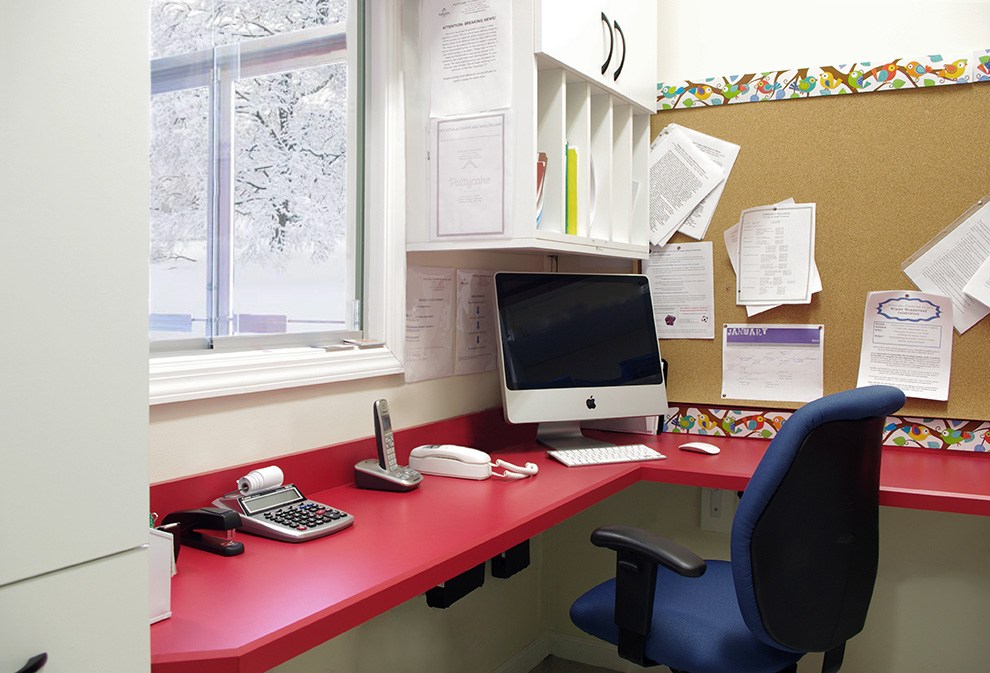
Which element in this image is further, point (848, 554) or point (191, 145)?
point (191, 145)

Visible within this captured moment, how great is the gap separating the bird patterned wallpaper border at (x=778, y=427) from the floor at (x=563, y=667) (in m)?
0.87

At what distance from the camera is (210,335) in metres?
1.62

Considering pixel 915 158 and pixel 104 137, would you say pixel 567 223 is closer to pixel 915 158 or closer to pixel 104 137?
pixel 915 158

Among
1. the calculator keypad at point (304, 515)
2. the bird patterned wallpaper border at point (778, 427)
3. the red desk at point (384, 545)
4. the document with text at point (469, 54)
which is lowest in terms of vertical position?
the red desk at point (384, 545)

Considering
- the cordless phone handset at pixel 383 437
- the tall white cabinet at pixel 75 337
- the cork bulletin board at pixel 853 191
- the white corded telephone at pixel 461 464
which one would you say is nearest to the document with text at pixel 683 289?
the cork bulletin board at pixel 853 191

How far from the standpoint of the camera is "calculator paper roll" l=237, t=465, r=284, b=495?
4.67ft

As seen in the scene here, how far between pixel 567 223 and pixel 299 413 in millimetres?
818

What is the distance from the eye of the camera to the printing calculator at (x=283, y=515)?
1.35 meters

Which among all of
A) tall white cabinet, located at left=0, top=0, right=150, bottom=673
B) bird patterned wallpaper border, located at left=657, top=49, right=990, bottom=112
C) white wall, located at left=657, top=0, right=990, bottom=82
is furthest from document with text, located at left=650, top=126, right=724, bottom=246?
tall white cabinet, located at left=0, top=0, right=150, bottom=673

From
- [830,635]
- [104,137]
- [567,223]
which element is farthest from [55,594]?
[567,223]

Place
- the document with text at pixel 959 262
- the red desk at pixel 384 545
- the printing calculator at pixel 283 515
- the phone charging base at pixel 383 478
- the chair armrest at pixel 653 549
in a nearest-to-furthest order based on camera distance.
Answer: the red desk at pixel 384 545
the printing calculator at pixel 283 515
the chair armrest at pixel 653 549
the phone charging base at pixel 383 478
the document with text at pixel 959 262

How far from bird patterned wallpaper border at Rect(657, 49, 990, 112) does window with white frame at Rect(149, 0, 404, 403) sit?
991 mm

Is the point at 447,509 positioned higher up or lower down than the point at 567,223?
lower down

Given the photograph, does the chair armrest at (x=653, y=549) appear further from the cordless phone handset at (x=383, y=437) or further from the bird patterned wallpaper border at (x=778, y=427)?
the bird patterned wallpaper border at (x=778, y=427)
